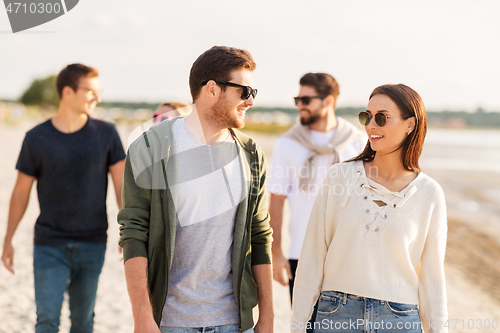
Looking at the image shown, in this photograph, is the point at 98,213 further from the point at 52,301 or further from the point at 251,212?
the point at 251,212

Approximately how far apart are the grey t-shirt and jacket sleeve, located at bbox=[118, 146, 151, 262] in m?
0.15

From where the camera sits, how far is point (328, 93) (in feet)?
12.9

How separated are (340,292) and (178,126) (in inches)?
49.2

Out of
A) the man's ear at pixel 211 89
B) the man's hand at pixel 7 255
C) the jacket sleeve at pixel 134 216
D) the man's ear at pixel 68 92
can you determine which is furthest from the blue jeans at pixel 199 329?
the man's ear at pixel 68 92

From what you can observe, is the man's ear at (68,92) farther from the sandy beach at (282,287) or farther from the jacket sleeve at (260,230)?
the sandy beach at (282,287)

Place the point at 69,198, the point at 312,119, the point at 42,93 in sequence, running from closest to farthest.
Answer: the point at 69,198, the point at 312,119, the point at 42,93

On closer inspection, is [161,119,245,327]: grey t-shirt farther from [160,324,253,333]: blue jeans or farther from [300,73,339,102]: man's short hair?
[300,73,339,102]: man's short hair

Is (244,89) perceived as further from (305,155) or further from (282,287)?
(282,287)

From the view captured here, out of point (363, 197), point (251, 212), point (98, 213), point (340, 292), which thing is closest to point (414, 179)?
point (363, 197)

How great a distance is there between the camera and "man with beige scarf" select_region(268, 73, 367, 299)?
3.70m

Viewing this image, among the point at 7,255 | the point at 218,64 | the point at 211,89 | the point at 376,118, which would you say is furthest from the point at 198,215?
the point at 7,255

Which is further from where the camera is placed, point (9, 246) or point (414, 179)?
point (9, 246)

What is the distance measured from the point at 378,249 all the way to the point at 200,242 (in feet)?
3.08

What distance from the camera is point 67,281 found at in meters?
3.55
